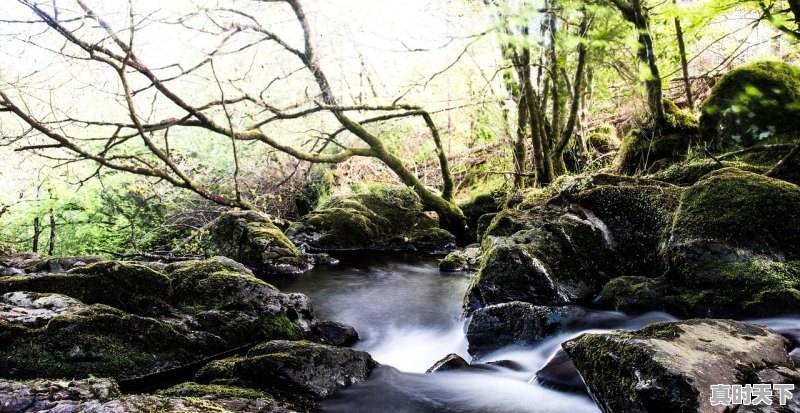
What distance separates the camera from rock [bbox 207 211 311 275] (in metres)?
9.09

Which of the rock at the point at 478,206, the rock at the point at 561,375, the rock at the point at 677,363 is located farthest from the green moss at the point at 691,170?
the rock at the point at 478,206

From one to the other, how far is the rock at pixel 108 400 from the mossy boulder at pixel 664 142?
654cm

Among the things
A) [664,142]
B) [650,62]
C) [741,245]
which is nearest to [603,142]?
[664,142]

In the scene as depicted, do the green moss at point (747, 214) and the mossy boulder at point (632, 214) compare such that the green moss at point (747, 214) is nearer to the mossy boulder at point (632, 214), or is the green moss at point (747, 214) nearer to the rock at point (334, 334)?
the mossy boulder at point (632, 214)

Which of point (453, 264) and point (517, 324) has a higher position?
point (453, 264)

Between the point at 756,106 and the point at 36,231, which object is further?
the point at 36,231

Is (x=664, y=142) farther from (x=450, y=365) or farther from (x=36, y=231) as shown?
(x=36, y=231)

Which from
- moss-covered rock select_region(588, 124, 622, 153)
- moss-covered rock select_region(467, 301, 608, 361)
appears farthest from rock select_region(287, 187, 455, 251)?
moss-covered rock select_region(467, 301, 608, 361)

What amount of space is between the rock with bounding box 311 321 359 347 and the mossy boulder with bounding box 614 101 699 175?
5.13 m

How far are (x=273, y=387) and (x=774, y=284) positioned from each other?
4144 mm

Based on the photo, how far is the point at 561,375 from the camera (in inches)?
137

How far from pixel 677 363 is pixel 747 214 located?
2.59 m

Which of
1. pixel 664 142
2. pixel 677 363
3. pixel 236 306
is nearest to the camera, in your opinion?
pixel 677 363

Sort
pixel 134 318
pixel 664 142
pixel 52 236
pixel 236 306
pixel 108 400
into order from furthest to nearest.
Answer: pixel 52 236 < pixel 664 142 < pixel 236 306 < pixel 134 318 < pixel 108 400
